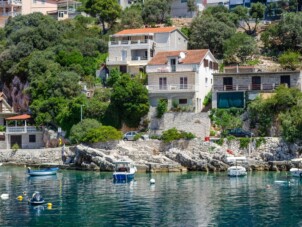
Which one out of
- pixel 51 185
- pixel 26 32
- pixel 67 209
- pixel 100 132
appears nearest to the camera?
pixel 67 209

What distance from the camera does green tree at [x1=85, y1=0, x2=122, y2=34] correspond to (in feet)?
319

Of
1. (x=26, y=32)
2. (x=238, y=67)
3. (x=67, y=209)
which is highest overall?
(x=26, y=32)

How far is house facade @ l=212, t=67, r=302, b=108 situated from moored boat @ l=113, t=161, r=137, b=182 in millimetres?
13964

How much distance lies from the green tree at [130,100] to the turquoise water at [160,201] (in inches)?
453

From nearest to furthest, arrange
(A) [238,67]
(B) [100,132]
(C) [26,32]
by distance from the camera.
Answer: (B) [100,132]
(A) [238,67]
(C) [26,32]

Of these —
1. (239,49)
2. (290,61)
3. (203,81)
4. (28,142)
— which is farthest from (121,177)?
(239,49)

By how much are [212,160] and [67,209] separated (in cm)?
2258

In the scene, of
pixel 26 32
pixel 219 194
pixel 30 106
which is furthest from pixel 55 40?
pixel 219 194

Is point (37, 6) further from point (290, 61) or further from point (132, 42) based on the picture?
point (290, 61)

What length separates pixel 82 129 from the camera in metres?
68.4

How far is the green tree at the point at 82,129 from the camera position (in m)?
67.8

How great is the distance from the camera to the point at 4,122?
82.7 m

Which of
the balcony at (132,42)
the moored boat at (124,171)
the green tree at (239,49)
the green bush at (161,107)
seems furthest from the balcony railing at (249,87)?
the moored boat at (124,171)

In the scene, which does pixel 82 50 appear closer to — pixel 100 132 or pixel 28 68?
pixel 28 68
